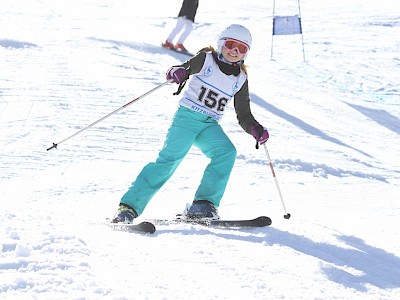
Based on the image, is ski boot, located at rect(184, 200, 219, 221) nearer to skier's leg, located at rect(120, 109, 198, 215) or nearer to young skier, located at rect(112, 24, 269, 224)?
young skier, located at rect(112, 24, 269, 224)

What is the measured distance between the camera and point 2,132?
19.9 ft

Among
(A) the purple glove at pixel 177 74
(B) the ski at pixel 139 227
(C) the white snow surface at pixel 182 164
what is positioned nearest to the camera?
(C) the white snow surface at pixel 182 164


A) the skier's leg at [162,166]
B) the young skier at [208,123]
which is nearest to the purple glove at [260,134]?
the young skier at [208,123]

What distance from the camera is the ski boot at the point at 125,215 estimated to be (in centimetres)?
368

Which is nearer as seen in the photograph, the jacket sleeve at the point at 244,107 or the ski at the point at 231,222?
the ski at the point at 231,222

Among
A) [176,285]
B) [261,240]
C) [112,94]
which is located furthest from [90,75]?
[176,285]

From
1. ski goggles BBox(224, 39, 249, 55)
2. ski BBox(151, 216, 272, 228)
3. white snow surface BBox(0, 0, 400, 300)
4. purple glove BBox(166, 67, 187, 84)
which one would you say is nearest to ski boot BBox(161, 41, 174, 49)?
white snow surface BBox(0, 0, 400, 300)

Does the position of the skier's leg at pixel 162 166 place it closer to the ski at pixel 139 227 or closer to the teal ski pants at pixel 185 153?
the teal ski pants at pixel 185 153

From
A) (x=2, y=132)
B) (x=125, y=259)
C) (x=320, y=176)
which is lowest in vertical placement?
(x=2, y=132)

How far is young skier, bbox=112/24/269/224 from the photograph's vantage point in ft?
12.8

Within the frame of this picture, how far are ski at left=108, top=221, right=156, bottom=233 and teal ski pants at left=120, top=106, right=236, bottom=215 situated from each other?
352 millimetres

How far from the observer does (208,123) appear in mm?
4035

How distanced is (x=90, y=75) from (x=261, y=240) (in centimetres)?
524

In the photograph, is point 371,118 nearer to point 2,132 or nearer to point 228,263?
point 2,132
